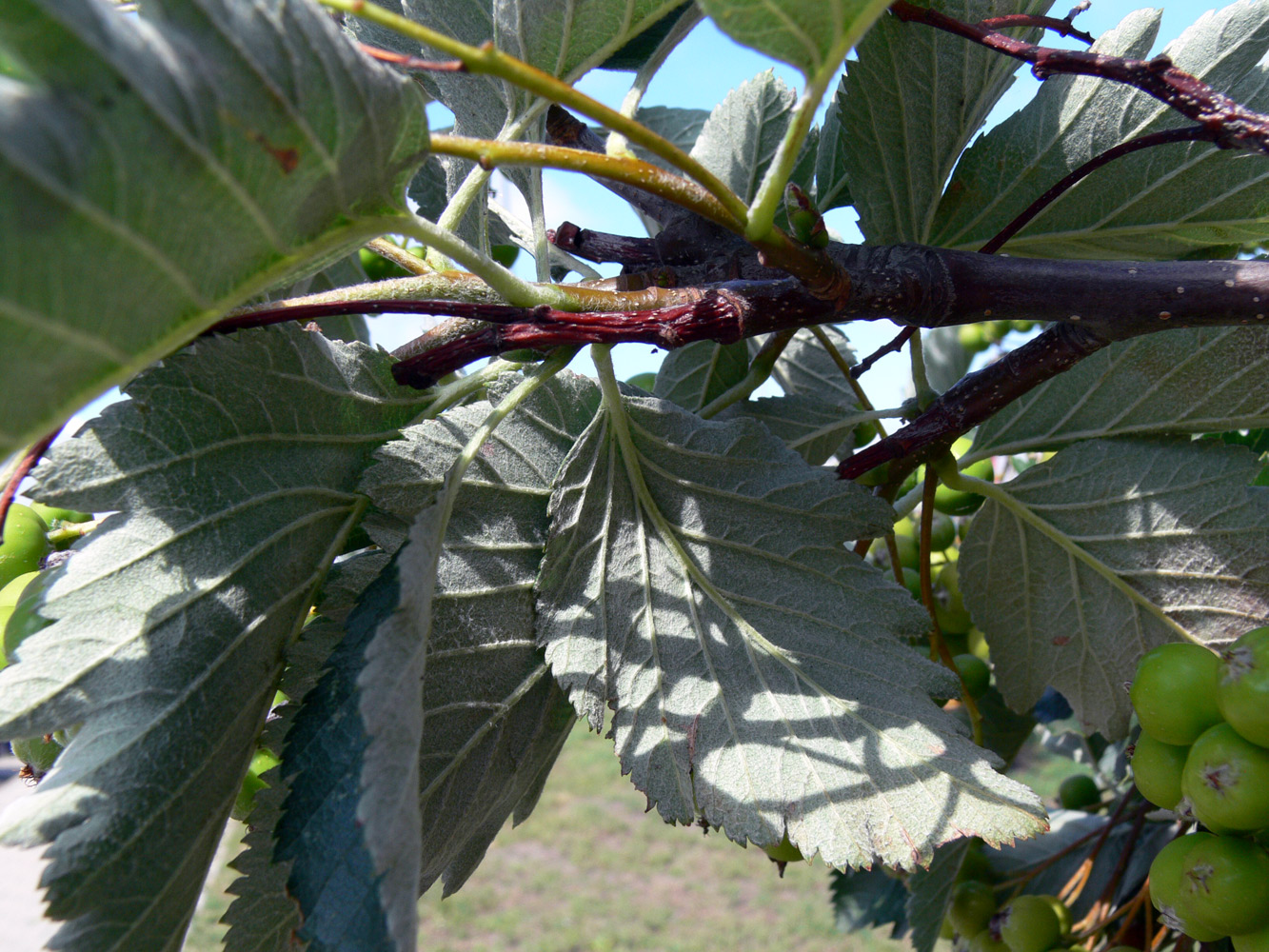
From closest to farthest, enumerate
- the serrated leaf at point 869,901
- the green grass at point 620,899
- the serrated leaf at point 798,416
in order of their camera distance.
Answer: the serrated leaf at point 798,416
the serrated leaf at point 869,901
the green grass at point 620,899

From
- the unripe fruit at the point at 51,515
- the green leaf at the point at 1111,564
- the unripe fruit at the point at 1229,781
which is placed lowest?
the unripe fruit at the point at 1229,781

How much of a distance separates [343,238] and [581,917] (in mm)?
4918

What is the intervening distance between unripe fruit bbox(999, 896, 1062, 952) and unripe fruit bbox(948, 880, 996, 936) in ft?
0.27

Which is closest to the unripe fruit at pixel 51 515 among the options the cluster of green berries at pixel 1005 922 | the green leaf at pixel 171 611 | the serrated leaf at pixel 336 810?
the green leaf at pixel 171 611

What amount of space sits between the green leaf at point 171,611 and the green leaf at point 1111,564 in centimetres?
62

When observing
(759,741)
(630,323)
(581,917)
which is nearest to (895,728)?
(759,741)

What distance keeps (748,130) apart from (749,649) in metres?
0.63

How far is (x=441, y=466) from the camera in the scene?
0.59m

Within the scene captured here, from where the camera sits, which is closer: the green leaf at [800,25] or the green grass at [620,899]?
the green leaf at [800,25]

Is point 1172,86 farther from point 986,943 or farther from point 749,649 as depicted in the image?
point 986,943

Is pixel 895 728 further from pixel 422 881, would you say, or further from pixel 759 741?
pixel 422 881

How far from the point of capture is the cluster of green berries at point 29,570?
0.55 metres

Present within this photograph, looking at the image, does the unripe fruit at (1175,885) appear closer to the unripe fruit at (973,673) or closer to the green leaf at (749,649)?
the green leaf at (749,649)

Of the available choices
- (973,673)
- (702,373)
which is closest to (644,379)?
(702,373)
